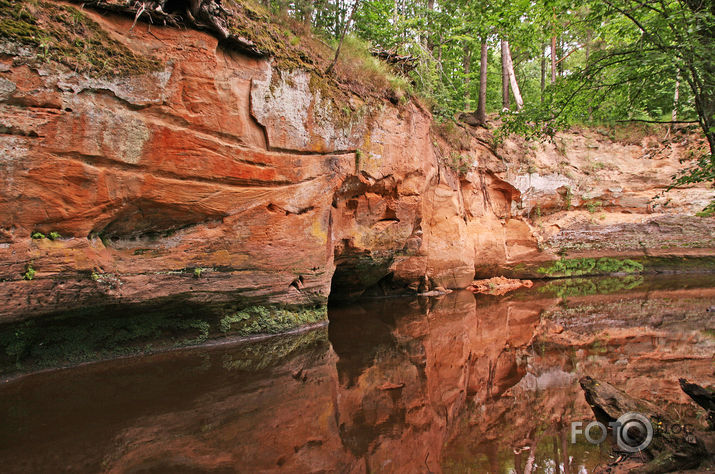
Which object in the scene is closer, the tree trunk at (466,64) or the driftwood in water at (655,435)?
the driftwood in water at (655,435)

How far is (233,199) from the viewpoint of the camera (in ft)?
20.5

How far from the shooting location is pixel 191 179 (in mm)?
5805

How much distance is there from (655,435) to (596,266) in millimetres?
13307

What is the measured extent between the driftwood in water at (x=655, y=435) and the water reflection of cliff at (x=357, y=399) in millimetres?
271

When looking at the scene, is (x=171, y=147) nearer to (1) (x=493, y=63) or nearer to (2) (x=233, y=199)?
(2) (x=233, y=199)

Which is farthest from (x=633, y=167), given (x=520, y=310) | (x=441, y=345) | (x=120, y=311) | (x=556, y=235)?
(x=120, y=311)

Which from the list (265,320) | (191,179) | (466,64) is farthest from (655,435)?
(466,64)

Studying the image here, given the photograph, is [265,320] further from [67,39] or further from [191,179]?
[67,39]

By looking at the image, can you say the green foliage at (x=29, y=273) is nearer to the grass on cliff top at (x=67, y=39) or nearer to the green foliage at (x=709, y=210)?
the grass on cliff top at (x=67, y=39)

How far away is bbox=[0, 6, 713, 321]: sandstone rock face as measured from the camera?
4.68m

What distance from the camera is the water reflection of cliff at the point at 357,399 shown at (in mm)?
3232

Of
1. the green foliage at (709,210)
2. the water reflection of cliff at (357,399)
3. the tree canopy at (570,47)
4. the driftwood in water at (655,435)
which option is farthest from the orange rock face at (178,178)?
the green foliage at (709,210)

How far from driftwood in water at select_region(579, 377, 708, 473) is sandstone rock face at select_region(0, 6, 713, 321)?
499 centimetres

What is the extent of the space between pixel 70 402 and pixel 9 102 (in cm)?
340
